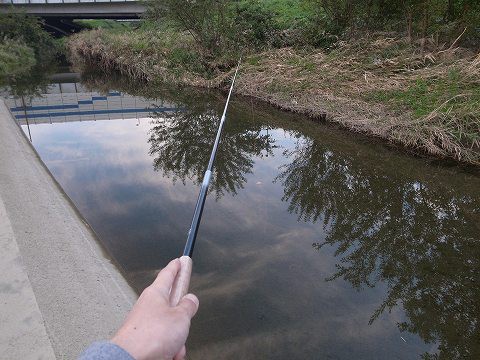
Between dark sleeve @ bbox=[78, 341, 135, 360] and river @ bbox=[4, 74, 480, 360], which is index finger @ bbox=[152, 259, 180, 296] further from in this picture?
river @ bbox=[4, 74, 480, 360]

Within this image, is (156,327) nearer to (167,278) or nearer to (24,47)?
(167,278)

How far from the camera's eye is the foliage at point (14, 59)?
63.2 feet

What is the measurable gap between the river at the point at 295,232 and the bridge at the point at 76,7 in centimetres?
2451

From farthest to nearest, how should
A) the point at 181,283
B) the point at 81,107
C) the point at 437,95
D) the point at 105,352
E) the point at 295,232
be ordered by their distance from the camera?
1. the point at 81,107
2. the point at 437,95
3. the point at 295,232
4. the point at 181,283
5. the point at 105,352

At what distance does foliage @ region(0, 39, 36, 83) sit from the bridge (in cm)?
674

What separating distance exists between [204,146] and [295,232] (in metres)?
3.57

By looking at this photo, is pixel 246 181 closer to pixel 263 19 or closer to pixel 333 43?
pixel 333 43

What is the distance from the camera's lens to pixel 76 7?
30734 millimetres

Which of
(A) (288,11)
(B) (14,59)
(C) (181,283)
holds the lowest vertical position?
(B) (14,59)

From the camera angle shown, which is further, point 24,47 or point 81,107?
point 24,47

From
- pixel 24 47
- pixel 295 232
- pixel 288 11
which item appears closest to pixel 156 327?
pixel 295 232

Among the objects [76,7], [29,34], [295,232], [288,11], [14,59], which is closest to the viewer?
[295,232]

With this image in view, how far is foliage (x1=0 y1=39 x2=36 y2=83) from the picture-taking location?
758 inches

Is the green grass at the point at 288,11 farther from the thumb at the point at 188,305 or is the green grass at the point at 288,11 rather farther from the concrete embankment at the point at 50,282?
the thumb at the point at 188,305
